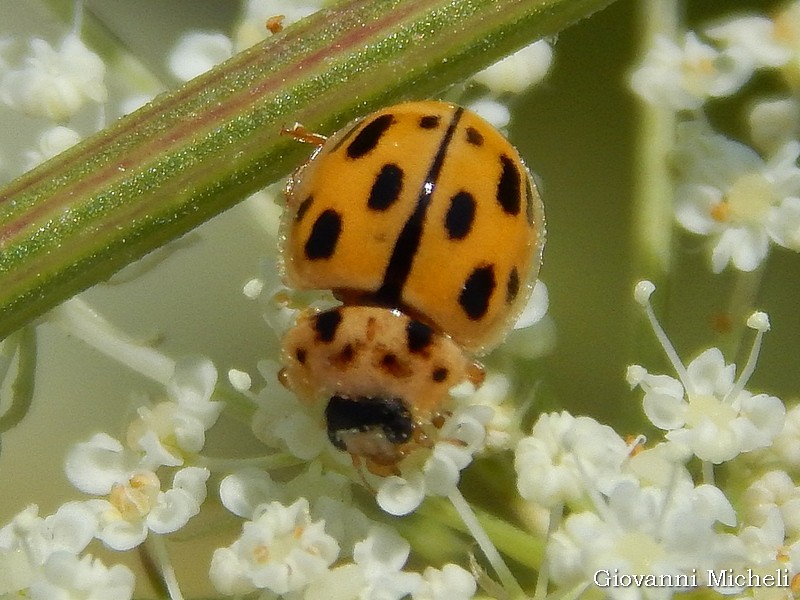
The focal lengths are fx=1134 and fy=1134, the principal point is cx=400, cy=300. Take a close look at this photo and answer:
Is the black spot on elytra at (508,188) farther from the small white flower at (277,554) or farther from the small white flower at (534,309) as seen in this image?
the small white flower at (277,554)

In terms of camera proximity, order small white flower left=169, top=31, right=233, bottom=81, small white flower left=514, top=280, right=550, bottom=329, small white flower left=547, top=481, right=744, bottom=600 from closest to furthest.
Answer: small white flower left=547, top=481, right=744, bottom=600 < small white flower left=514, top=280, right=550, bottom=329 < small white flower left=169, top=31, right=233, bottom=81

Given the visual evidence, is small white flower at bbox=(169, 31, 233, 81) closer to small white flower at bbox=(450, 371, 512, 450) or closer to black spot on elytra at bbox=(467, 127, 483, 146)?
black spot on elytra at bbox=(467, 127, 483, 146)

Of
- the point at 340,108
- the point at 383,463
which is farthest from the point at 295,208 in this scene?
the point at 383,463

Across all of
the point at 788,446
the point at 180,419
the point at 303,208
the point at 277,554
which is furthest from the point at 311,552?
the point at 788,446

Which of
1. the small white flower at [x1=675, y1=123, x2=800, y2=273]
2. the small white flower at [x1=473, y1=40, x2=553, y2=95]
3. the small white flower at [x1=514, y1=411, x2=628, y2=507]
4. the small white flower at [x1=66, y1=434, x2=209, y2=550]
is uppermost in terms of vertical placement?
the small white flower at [x1=473, y1=40, x2=553, y2=95]

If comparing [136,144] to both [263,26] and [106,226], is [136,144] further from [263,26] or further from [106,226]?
[263,26]

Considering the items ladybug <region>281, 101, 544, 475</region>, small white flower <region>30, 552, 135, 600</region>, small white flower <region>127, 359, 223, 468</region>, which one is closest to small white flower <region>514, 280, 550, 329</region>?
ladybug <region>281, 101, 544, 475</region>

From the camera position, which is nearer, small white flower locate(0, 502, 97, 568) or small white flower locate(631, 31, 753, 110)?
small white flower locate(0, 502, 97, 568)

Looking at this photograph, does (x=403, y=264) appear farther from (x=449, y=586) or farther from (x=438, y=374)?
(x=449, y=586)
